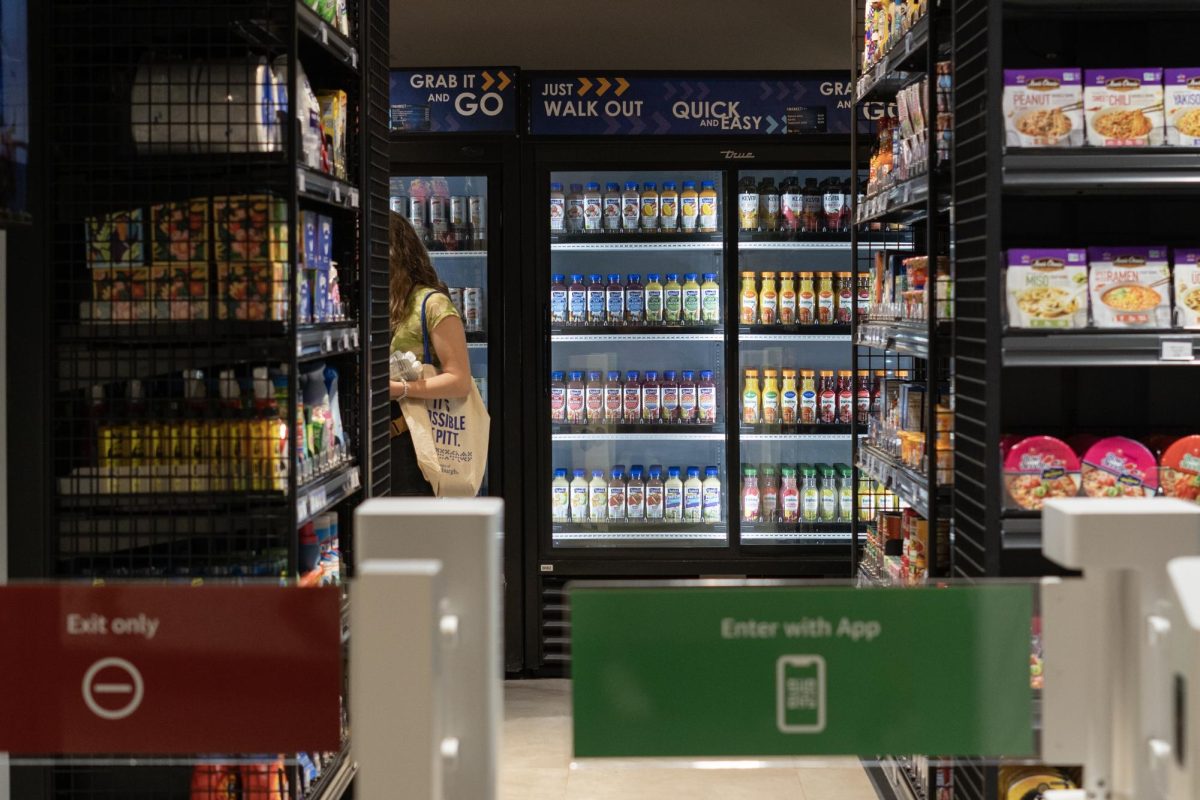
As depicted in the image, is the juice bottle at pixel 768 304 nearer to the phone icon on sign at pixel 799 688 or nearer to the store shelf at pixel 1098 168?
the store shelf at pixel 1098 168

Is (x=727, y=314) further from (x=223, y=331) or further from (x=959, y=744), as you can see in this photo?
(x=959, y=744)

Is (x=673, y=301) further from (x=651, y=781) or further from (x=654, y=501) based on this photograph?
(x=651, y=781)

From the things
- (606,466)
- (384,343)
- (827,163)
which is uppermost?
(827,163)

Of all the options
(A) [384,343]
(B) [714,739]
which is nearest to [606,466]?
(A) [384,343]

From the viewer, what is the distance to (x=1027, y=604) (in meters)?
1.36

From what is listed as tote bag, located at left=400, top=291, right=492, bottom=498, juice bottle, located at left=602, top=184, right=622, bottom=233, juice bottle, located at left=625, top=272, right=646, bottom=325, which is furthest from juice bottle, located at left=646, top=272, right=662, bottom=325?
tote bag, located at left=400, top=291, right=492, bottom=498

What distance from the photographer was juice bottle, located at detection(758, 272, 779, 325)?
596 centimetres

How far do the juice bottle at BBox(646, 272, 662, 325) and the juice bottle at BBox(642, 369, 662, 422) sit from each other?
0.25 meters

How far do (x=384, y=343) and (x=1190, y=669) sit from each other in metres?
2.98

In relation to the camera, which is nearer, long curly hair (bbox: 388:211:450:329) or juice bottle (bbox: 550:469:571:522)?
long curly hair (bbox: 388:211:450:329)

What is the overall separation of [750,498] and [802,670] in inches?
186

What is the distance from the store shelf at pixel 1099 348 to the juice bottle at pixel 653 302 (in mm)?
3294

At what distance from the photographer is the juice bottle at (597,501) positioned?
621 cm

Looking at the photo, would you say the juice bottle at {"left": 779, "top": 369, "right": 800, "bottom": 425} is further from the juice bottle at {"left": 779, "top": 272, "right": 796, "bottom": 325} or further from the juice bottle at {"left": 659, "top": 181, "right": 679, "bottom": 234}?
the juice bottle at {"left": 659, "top": 181, "right": 679, "bottom": 234}
